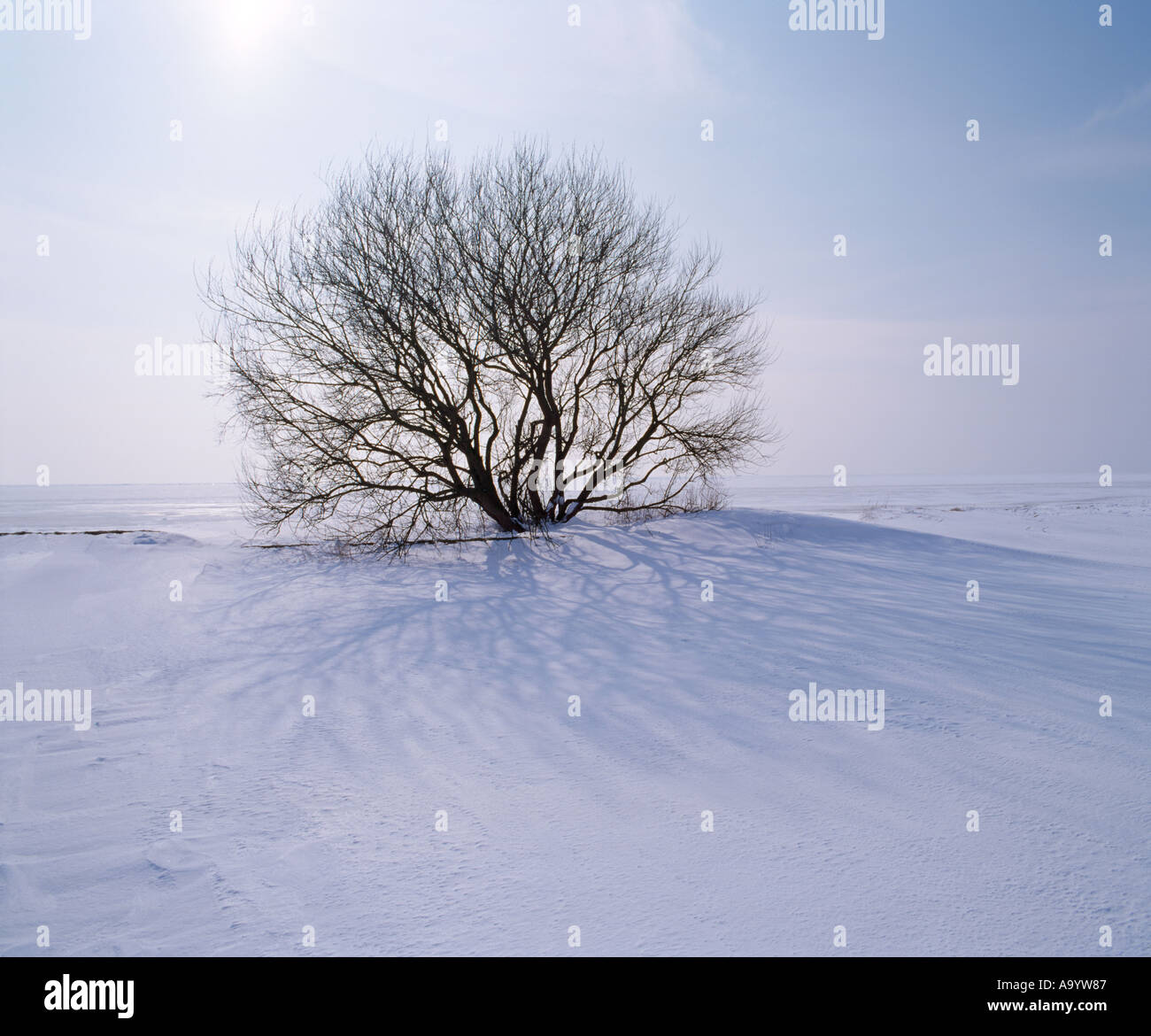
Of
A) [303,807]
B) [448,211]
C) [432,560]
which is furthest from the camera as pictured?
[448,211]

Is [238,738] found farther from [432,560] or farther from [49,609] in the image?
[432,560]

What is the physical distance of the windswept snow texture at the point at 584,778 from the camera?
252cm

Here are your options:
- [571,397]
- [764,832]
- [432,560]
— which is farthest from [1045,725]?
[571,397]

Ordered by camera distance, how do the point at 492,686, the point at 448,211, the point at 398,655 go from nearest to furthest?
the point at 492,686 < the point at 398,655 < the point at 448,211

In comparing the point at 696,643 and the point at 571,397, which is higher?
the point at 571,397

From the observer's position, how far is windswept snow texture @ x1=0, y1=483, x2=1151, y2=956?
252 centimetres

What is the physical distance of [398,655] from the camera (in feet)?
20.2

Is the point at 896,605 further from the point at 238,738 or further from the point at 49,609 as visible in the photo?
the point at 49,609

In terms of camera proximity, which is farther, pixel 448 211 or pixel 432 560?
pixel 448 211

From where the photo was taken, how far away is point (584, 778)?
3672 millimetres
